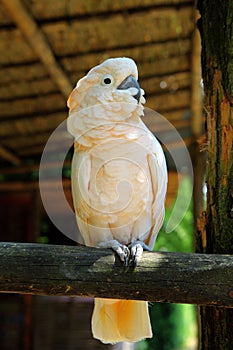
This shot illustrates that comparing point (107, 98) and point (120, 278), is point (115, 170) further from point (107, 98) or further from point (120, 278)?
point (120, 278)

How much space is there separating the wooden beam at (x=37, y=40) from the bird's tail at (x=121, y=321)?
5.26 ft

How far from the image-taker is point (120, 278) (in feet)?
5.01

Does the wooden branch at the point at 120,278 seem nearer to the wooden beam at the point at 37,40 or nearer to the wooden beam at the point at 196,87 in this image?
the wooden beam at the point at 37,40

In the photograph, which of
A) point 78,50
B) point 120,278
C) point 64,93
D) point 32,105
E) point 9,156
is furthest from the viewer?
point 9,156

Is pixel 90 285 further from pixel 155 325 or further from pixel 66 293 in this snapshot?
pixel 155 325

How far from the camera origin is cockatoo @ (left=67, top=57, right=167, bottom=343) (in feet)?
5.54

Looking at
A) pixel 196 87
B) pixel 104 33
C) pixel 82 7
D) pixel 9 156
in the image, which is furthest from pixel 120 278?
pixel 9 156

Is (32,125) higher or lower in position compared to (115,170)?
higher

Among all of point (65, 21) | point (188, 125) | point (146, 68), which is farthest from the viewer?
point (188, 125)

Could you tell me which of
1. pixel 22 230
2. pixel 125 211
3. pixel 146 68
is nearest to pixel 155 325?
pixel 22 230

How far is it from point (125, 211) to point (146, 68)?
7.09 feet

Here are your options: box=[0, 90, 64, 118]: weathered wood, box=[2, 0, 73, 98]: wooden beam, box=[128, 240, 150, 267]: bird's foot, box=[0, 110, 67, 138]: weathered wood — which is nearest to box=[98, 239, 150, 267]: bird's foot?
box=[128, 240, 150, 267]: bird's foot

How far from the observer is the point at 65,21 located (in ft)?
9.93

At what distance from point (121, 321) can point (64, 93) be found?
89.9 inches
